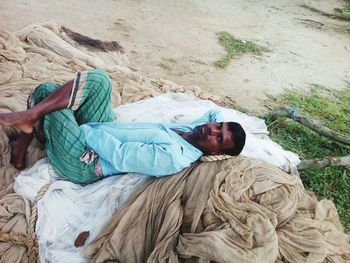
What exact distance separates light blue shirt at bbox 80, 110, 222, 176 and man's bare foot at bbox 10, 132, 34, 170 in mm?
369

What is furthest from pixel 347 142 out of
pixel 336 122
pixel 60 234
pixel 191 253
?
pixel 60 234

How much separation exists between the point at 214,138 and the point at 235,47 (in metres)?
3.46

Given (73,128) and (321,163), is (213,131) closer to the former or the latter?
(73,128)

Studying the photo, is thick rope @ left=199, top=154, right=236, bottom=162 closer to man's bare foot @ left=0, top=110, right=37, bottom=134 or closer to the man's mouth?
the man's mouth

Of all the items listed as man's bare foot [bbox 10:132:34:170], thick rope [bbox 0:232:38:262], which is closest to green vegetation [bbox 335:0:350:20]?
man's bare foot [bbox 10:132:34:170]

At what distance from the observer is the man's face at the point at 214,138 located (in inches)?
101

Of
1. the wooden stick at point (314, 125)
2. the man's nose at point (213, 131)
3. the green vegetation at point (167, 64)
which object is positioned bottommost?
the green vegetation at point (167, 64)

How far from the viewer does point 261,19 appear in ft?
23.1

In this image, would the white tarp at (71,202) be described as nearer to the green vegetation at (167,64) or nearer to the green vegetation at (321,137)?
the green vegetation at (321,137)

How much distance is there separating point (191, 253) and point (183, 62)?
10.8ft

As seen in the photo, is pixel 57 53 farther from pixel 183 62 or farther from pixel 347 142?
pixel 347 142

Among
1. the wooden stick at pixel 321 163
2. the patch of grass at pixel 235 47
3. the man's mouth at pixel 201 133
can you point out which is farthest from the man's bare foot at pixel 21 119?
the patch of grass at pixel 235 47

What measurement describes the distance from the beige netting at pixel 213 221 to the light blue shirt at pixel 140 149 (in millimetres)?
96

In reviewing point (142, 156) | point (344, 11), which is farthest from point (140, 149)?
point (344, 11)
